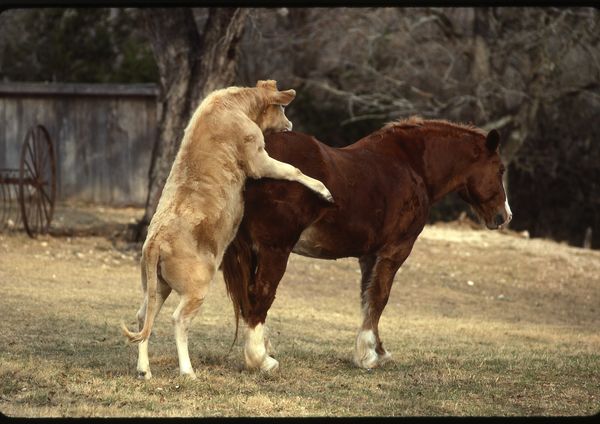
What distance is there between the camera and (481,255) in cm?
1889

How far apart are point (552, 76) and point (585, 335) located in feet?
35.5

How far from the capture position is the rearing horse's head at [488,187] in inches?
370

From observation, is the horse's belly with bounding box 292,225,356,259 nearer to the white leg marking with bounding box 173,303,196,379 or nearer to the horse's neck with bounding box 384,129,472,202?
the horse's neck with bounding box 384,129,472,202

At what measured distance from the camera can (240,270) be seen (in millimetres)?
8242

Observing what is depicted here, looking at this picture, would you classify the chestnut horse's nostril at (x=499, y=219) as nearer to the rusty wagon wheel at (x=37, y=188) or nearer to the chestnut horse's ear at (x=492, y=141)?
the chestnut horse's ear at (x=492, y=141)

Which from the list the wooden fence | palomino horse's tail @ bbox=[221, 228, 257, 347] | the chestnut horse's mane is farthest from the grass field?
the chestnut horse's mane

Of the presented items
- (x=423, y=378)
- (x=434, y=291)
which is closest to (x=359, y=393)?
(x=423, y=378)

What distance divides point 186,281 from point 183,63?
370 inches

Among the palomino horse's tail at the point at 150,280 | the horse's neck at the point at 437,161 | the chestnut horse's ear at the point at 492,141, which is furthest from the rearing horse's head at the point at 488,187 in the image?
the palomino horse's tail at the point at 150,280

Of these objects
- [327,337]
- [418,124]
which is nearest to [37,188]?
[327,337]

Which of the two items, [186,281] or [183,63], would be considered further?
[183,63]

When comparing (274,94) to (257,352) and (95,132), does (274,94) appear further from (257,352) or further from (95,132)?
(95,132)

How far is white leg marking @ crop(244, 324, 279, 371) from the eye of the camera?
8117mm

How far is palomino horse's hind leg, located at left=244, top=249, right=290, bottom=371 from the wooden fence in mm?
14478
